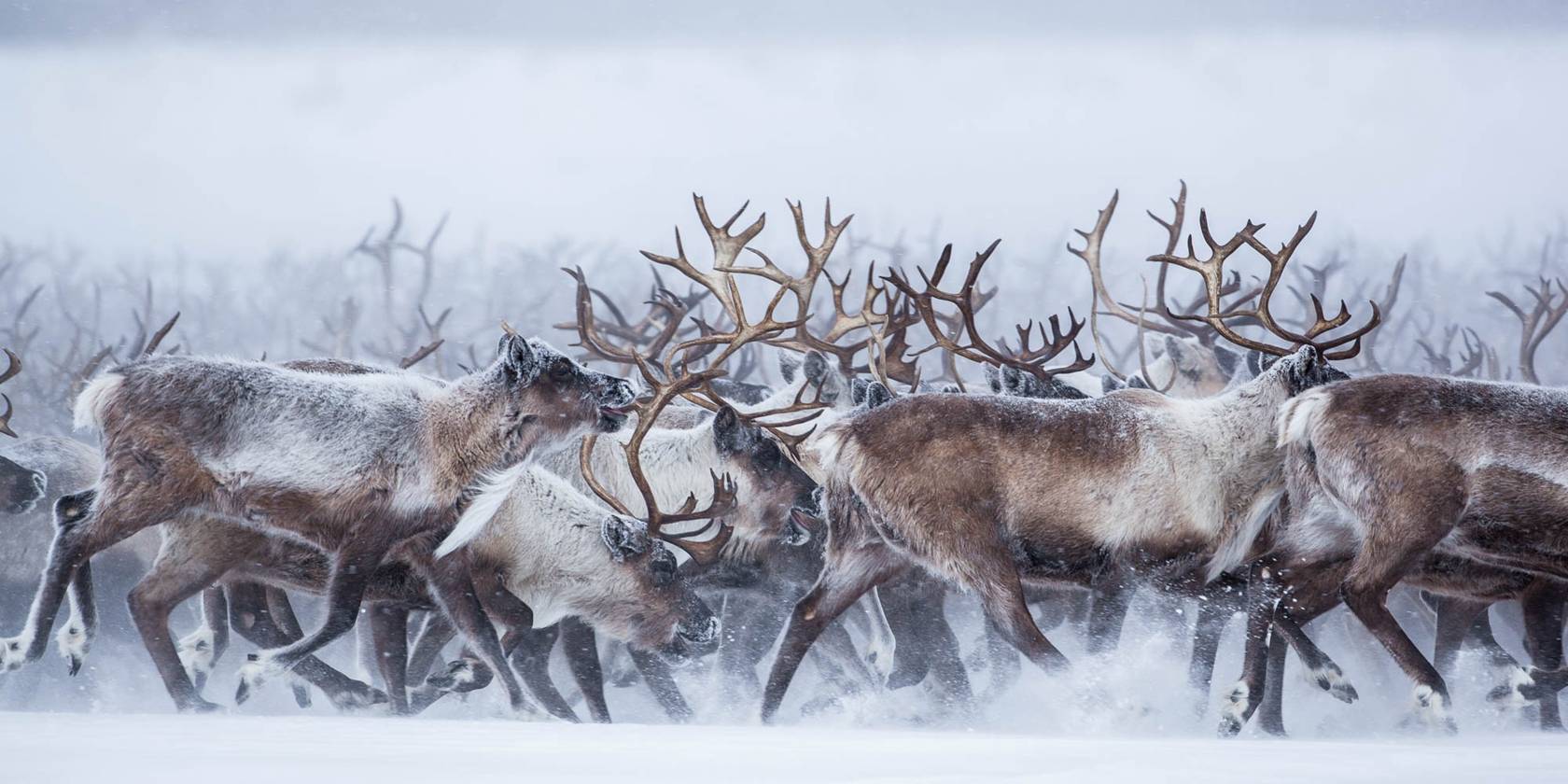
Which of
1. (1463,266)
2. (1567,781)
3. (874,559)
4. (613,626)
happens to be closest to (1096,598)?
(874,559)

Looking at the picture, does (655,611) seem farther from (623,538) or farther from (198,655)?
(198,655)

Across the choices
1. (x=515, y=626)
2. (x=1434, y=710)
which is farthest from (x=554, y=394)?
(x=1434, y=710)

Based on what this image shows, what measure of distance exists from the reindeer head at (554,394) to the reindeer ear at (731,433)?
80cm

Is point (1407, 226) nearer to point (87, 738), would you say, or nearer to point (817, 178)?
point (817, 178)

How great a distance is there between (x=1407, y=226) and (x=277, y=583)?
2129cm

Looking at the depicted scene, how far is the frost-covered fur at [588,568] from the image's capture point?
564 centimetres

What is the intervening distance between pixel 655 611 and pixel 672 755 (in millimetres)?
2264

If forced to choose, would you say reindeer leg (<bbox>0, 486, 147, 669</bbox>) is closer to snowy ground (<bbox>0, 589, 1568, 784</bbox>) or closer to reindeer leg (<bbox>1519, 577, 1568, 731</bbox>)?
snowy ground (<bbox>0, 589, 1568, 784</bbox>)

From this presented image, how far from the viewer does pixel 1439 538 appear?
4770mm

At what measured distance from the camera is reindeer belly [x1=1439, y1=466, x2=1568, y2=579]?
478 centimetres

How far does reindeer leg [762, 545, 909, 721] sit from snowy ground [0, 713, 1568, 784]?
0.95 m

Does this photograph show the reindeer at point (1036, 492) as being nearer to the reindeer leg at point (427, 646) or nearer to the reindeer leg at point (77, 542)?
the reindeer leg at point (427, 646)

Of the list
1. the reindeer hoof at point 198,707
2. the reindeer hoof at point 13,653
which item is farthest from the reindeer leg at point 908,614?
the reindeer hoof at point 13,653

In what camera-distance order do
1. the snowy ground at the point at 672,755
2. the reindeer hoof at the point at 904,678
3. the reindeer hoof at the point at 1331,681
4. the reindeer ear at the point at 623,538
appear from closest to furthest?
1. the snowy ground at the point at 672,755
2. the reindeer hoof at the point at 1331,681
3. the reindeer ear at the point at 623,538
4. the reindeer hoof at the point at 904,678
